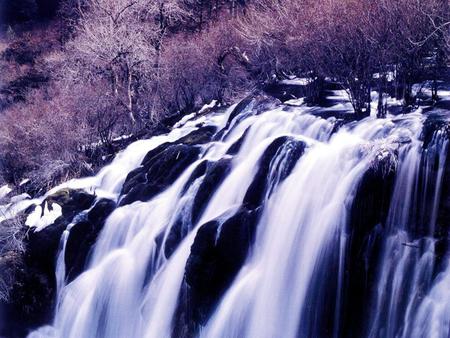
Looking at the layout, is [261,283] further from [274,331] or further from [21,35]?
[21,35]

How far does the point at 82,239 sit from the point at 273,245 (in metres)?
5.05

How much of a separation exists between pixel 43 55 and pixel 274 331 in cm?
2483

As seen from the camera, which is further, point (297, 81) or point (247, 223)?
point (297, 81)

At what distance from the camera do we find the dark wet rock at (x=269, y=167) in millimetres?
9211

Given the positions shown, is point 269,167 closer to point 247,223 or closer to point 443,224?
point 247,223

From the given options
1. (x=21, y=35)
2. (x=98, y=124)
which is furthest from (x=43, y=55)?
(x=98, y=124)

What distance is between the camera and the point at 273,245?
8422mm

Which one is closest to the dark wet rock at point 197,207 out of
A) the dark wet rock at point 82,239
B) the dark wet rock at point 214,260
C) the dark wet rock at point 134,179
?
the dark wet rock at point 214,260

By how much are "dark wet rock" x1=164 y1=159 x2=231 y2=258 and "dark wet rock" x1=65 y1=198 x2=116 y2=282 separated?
2258 millimetres

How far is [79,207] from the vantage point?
12.1 m

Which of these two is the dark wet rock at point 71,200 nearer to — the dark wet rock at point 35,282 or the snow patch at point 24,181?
the dark wet rock at point 35,282

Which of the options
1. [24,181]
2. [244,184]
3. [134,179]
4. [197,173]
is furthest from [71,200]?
[244,184]

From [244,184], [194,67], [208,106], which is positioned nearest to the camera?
[244,184]

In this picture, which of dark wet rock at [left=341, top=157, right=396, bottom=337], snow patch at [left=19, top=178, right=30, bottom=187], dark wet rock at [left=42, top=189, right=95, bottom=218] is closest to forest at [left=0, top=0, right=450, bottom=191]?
snow patch at [left=19, top=178, right=30, bottom=187]
